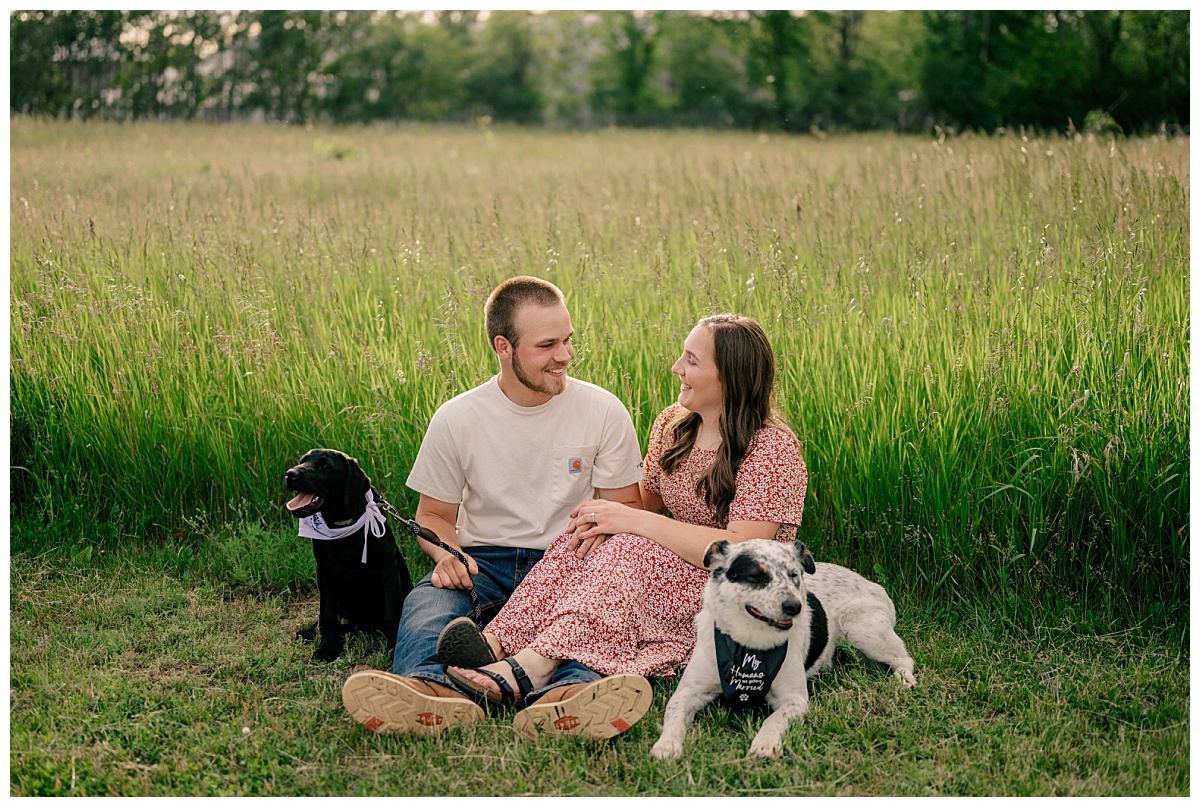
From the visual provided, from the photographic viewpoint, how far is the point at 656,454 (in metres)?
3.68

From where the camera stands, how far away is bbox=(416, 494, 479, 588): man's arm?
3.44 metres

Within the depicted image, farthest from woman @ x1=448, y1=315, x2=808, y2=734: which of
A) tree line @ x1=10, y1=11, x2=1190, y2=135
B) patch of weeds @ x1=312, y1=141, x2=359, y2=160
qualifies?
patch of weeds @ x1=312, y1=141, x2=359, y2=160

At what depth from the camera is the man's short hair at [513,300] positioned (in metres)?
3.46

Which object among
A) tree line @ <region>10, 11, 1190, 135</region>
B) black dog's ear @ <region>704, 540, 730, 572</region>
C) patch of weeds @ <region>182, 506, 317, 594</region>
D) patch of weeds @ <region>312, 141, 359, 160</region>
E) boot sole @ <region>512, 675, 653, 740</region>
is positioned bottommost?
patch of weeds @ <region>182, 506, 317, 594</region>

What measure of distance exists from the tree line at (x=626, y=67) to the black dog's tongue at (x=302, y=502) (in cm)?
812

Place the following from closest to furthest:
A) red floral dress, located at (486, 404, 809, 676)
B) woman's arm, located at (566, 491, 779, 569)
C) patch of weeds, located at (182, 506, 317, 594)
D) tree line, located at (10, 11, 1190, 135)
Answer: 1. red floral dress, located at (486, 404, 809, 676)
2. woman's arm, located at (566, 491, 779, 569)
3. patch of weeds, located at (182, 506, 317, 594)
4. tree line, located at (10, 11, 1190, 135)

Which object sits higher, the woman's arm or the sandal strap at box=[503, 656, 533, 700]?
the woman's arm

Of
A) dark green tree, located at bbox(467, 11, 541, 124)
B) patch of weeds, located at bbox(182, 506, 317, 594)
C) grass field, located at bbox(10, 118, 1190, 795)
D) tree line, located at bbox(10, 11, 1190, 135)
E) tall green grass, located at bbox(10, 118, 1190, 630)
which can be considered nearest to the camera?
grass field, located at bbox(10, 118, 1190, 795)

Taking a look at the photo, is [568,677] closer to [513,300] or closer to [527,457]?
[527,457]

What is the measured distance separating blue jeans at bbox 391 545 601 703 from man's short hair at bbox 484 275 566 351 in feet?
2.72

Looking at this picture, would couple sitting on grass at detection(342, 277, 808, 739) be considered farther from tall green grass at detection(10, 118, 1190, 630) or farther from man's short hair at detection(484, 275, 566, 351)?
tall green grass at detection(10, 118, 1190, 630)

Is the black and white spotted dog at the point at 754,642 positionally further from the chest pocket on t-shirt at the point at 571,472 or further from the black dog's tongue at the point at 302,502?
the black dog's tongue at the point at 302,502

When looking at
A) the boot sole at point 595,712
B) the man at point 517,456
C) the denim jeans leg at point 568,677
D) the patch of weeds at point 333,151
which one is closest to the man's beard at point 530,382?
the man at point 517,456

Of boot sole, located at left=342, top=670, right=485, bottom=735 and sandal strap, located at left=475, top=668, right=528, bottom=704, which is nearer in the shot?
boot sole, located at left=342, top=670, right=485, bottom=735
